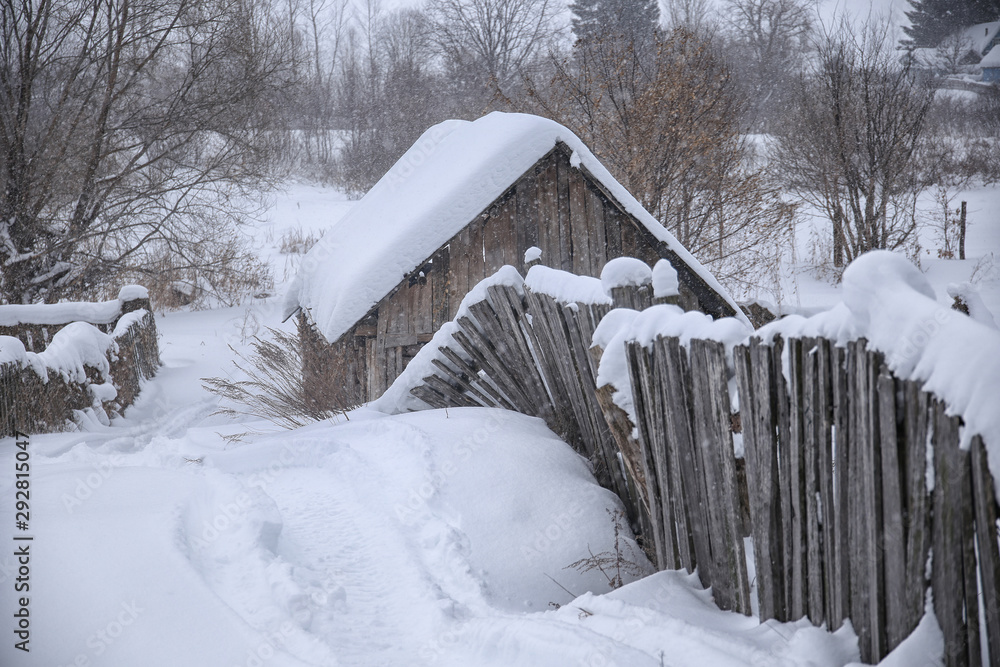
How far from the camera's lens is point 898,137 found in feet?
43.5

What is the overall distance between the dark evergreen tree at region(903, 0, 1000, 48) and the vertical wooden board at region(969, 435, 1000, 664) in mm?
28539

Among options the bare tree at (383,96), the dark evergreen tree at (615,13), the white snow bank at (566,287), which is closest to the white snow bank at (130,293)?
the white snow bank at (566,287)

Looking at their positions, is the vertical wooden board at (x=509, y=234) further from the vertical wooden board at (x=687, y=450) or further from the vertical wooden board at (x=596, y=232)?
the vertical wooden board at (x=687, y=450)

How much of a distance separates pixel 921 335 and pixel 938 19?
30.1m

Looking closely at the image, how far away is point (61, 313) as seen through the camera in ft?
30.2

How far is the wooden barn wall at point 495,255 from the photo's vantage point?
6.60m

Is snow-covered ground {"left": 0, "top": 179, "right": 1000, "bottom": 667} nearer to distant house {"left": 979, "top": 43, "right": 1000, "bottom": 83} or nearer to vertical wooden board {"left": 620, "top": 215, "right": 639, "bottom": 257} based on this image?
vertical wooden board {"left": 620, "top": 215, "right": 639, "bottom": 257}

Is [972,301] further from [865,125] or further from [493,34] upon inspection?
[493,34]

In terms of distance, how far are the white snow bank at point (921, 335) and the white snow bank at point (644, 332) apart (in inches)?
11.6

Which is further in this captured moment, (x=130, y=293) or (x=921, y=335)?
(x=130, y=293)

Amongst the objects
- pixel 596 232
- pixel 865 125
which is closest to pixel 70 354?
pixel 596 232

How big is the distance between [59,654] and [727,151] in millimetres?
11805

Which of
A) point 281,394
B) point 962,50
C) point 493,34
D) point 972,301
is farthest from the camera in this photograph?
point 493,34

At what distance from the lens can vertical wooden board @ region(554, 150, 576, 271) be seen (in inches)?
266
